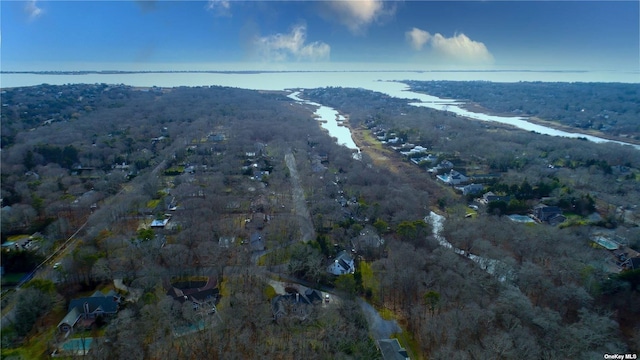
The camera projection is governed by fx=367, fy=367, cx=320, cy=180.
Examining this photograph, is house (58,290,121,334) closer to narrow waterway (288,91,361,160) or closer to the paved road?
the paved road

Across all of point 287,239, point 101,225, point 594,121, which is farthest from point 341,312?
point 594,121

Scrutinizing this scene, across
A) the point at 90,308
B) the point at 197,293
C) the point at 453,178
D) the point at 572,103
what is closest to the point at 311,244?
the point at 197,293

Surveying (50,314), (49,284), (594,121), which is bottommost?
(50,314)

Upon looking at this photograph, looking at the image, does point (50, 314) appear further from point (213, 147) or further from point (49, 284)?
point (213, 147)

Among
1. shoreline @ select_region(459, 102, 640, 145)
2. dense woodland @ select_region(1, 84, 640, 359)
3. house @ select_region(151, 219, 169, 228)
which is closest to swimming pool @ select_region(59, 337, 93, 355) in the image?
dense woodland @ select_region(1, 84, 640, 359)

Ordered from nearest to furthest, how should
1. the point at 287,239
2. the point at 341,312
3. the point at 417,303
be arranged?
the point at 341,312 → the point at 417,303 → the point at 287,239

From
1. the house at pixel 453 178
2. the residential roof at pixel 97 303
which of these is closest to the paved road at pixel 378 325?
the residential roof at pixel 97 303

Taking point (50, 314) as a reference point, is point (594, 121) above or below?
above
